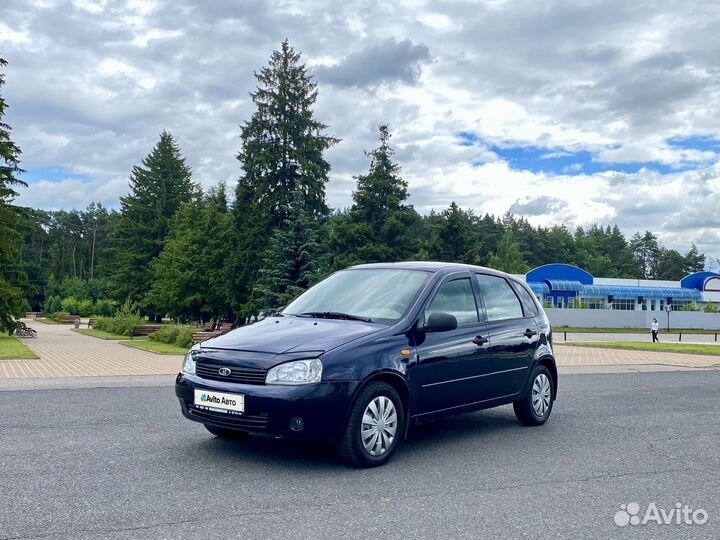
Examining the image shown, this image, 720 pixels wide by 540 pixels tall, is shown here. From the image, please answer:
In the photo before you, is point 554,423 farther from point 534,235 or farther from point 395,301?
point 534,235

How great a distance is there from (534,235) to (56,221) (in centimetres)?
8777

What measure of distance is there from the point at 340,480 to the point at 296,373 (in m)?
0.88

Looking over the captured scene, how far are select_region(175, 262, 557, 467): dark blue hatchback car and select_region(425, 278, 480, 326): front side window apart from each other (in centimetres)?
1

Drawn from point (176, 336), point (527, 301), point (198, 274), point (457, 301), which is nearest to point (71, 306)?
point (198, 274)

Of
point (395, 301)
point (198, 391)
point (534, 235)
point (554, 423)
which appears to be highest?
point (534, 235)

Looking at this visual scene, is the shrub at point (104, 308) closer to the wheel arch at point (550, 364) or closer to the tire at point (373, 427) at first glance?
the wheel arch at point (550, 364)

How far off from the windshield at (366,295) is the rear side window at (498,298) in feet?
2.95

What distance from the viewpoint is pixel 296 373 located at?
549 centimetres

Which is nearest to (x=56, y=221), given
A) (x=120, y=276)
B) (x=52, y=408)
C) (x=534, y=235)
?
(x=120, y=276)

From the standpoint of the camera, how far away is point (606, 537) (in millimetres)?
4195

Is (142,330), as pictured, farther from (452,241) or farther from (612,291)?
(612,291)

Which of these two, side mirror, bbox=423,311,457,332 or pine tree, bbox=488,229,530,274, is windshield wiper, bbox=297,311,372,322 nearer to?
side mirror, bbox=423,311,457,332

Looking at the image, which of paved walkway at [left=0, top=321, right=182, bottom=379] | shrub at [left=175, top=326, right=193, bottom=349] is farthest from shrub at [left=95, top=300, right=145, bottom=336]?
paved walkway at [left=0, top=321, right=182, bottom=379]

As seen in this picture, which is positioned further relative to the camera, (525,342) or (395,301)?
(525,342)
